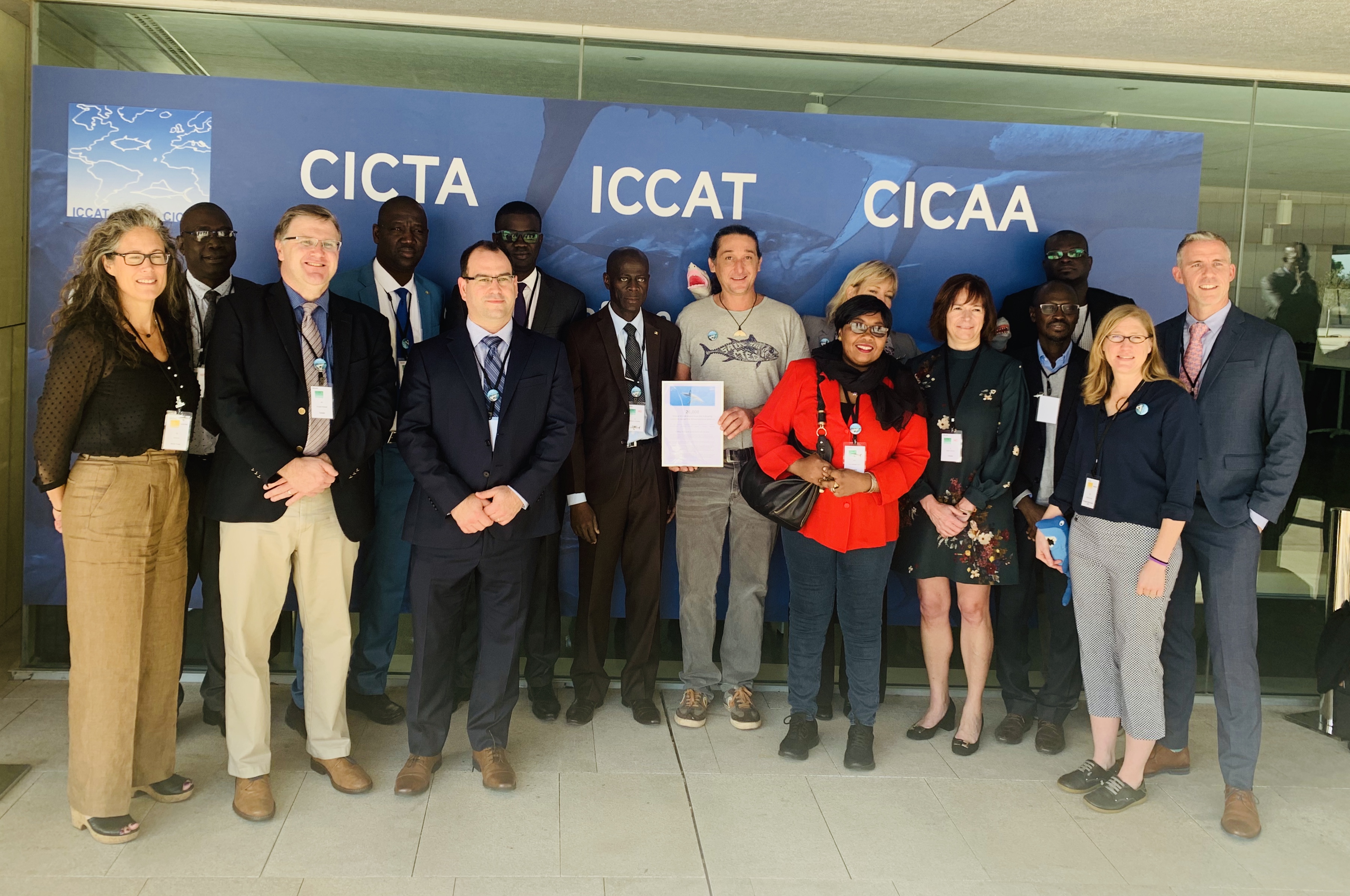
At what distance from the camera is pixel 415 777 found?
3.63 meters

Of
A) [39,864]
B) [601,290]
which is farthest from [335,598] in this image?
[601,290]

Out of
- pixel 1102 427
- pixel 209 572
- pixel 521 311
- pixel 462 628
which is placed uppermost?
pixel 521 311

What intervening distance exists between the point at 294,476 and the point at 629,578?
1601 mm

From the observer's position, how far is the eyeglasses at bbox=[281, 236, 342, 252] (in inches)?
136

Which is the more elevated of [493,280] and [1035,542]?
[493,280]

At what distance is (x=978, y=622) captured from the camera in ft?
13.9

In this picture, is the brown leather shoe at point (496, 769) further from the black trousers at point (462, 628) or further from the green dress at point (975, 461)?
the green dress at point (975, 461)

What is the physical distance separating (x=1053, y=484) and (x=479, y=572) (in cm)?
245

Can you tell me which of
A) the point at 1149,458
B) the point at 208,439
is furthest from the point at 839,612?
the point at 208,439

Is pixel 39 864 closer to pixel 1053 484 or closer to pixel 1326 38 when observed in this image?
pixel 1053 484

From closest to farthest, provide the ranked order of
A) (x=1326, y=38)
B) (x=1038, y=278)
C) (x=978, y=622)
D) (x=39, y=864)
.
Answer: (x=39, y=864)
(x=978, y=622)
(x=1326, y=38)
(x=1038, y=278)

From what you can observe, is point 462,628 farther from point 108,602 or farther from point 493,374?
point 108,602

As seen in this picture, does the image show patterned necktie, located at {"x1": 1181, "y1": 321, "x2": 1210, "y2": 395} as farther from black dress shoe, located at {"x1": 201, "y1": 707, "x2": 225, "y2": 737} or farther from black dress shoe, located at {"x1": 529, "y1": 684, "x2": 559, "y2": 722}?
black dress shoe, located at {"x1": 201, "y1": 707, "x2": 225, "y2": 737}

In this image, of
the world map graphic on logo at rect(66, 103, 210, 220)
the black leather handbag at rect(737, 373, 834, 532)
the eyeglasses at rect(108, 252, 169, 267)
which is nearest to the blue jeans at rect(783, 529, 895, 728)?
the black leather handbag at rect(737, 373, 834, 532)
